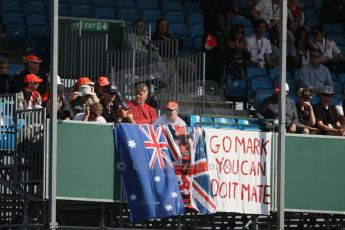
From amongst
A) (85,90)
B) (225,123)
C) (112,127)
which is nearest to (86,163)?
(112,127)

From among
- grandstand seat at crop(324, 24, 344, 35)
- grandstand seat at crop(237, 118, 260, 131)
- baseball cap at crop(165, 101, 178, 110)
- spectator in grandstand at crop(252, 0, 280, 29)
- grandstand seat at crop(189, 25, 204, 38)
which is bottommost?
grandstand seat at crop(237, 118, 260, 131)

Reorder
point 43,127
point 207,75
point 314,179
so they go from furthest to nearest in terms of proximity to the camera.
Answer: point 207,75
point 314,179
point 43,127

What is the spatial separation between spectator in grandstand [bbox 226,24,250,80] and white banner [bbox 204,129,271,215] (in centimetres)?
383

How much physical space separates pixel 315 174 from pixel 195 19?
7371mm

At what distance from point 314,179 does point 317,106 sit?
76.2 inches

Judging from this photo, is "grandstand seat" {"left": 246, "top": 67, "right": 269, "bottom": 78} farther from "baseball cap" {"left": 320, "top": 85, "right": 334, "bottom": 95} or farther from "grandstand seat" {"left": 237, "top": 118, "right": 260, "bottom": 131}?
"grandstand seat" {"left": 237, "top": 118, "right": 260, "bottom": 131}

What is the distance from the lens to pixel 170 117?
25.4m

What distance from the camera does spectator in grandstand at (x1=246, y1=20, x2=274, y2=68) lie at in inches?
1203

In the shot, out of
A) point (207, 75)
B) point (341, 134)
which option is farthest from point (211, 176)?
point (207, 75)

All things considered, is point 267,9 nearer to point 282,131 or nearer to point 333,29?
point 333,29

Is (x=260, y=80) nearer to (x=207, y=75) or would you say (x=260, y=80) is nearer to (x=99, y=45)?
(x=207, y=75)

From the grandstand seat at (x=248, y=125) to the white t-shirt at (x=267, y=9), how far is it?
569 centimetres

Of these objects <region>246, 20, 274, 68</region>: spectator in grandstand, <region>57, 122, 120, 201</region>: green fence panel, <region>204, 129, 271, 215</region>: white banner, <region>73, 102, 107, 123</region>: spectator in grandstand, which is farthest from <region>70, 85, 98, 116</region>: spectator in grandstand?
<region>246, 20, 274, 68</region>: spectator in grandstand

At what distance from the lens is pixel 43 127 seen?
24.3 m
